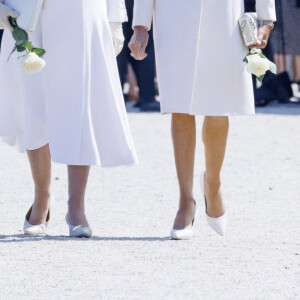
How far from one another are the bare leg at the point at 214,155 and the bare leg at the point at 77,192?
0.60 m

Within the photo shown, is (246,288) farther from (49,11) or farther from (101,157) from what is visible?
(49,11)

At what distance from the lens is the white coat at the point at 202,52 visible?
5.37 metres

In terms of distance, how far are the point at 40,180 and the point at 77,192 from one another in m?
0.22

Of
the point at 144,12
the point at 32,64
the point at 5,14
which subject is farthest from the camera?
the point at 144,12

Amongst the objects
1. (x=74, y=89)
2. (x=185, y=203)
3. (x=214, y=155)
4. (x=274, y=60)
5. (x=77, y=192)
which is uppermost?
(x=74, y=89)

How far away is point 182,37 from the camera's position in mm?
5379

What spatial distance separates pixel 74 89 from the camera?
17.6ft

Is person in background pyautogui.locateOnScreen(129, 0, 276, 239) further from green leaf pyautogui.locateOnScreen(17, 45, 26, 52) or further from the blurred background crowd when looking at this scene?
the blurred background crowd

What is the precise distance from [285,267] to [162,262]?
0.52m

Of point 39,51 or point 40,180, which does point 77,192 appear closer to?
point 40,180

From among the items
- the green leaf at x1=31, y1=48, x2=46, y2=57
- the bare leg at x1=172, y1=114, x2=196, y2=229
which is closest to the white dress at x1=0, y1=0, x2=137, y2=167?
the green leaf at x1=31, y1=48, x2=46, y2=57

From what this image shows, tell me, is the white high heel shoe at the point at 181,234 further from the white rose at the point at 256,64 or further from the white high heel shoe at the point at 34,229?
the white rose at the point at 256,64

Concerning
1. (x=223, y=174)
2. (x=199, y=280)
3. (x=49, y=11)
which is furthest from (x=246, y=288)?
(x=223, y=174)

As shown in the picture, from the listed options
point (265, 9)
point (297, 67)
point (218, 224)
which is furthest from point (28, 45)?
point (297, 67)
